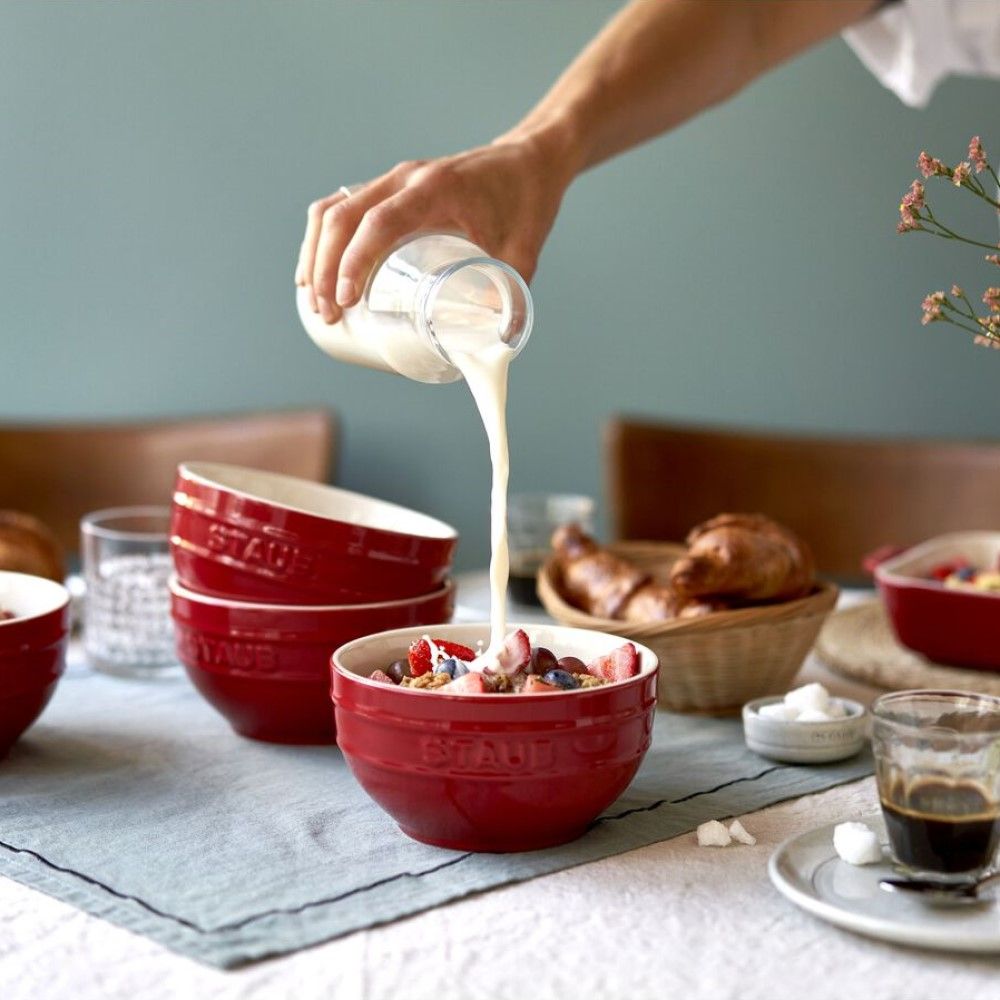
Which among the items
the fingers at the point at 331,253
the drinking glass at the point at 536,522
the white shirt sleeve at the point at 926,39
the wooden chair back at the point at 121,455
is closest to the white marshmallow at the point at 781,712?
the fingers at the point at 331,253

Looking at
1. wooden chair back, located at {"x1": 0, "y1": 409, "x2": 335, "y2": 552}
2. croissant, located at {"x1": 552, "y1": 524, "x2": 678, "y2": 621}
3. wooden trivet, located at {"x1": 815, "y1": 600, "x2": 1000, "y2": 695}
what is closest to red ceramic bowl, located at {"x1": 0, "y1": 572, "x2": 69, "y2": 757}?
croissant, located at {"x1": 552, "y1": 524, "x2": 678, "y2": 621}

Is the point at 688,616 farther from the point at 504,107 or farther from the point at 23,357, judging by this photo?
the point at 23,357

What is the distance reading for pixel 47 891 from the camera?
2.54 ft

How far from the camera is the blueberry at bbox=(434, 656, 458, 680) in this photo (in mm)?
855

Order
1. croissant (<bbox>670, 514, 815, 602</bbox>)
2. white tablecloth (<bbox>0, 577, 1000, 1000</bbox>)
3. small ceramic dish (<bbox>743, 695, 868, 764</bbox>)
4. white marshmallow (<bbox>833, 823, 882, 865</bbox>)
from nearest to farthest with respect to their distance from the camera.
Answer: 1. white tablecloth (<bbox>0, 577, 1000, 1000</bbox>)
2. white marshmallow (<bbox>833, 823, 882, 865</bbox>)
3. small ceramic dish (<bbox>743, 695, 868, 764</bbox>)
4. croissant (<bbox>670, 514, 815, 602</bbox>)

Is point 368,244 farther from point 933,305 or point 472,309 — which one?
point 933,305

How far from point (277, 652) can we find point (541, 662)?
241mm

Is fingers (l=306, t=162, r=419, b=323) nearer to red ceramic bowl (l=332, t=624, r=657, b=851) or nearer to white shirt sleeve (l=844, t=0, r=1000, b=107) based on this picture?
red ceramic bowl (l=332, t=624, r=657, b=851)

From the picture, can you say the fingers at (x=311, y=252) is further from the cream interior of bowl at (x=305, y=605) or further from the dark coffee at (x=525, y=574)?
the dark coffee at (x=525, y=574)

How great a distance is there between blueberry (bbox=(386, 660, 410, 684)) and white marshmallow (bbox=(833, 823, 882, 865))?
10.8 inches

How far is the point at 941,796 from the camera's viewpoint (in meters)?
0.73

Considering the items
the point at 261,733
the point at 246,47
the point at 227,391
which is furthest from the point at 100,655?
the point at 246,47

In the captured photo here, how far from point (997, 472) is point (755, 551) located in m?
1.00

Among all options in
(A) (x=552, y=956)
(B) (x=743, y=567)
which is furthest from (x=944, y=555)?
(A) (x=552, y=956)
